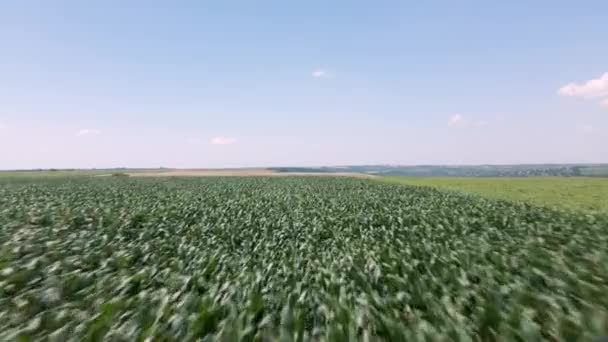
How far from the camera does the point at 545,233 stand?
34.9 ft

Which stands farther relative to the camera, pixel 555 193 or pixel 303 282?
pixel 555 193

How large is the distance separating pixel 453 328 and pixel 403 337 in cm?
57

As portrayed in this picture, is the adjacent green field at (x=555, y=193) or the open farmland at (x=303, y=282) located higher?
the open farmland at (x=303, y=282)

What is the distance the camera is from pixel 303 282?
527 centimetres

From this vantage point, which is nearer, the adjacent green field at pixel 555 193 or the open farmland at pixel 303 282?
the open farmland at pixel 303 282

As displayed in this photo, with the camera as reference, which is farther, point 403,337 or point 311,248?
point 311,248

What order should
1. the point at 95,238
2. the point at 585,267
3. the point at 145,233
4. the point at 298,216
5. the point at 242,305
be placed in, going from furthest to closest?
the point at 298,216
the point at 145,233
the point at 95,238
the point at 585,267
the point at 242,305

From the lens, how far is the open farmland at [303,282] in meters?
3.47

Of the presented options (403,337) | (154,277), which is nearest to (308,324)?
(403,337)

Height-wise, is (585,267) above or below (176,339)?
below

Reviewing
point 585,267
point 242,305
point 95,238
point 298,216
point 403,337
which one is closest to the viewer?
point 403,337

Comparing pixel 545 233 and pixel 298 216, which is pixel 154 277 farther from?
pixel 545 233

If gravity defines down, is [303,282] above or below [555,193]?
above

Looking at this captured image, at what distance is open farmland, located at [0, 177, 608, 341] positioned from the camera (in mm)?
3471
